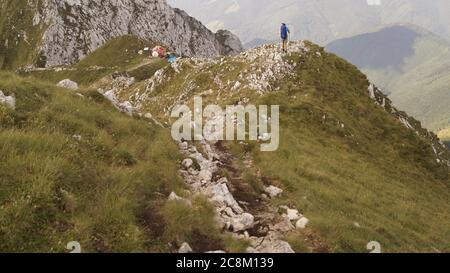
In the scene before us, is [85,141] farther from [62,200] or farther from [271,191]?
[271,191]

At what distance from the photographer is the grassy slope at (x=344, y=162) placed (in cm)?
1541

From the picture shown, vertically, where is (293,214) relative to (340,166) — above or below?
below

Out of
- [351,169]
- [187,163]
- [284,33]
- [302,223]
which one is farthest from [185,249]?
[284,33]

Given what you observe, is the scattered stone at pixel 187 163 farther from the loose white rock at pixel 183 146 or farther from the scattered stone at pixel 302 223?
the scattered stone at pixel 302 223

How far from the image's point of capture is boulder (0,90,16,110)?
1244cm

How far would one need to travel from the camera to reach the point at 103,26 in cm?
14688

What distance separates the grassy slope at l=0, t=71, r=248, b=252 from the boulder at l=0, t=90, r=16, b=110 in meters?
0.25

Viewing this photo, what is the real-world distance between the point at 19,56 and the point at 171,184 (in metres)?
145

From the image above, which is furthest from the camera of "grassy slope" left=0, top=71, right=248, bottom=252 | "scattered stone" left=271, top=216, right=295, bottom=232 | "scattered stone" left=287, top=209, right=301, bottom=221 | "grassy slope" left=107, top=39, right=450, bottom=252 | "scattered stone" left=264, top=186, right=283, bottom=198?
"scattered stone" left=264, top=186, right=283, bottom=198

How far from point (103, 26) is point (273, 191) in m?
145

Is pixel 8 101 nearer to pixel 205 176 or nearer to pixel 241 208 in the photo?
pixel 205 176

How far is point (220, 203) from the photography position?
12.6 m

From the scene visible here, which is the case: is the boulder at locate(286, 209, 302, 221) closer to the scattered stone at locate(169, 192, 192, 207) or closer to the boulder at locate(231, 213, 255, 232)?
the boulder at locate(231, 213, 255, 232)

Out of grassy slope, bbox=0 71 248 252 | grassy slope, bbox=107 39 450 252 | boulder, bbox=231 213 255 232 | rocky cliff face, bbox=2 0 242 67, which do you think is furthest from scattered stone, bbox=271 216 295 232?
rocky cliff face, bbox=2 0 242 67
